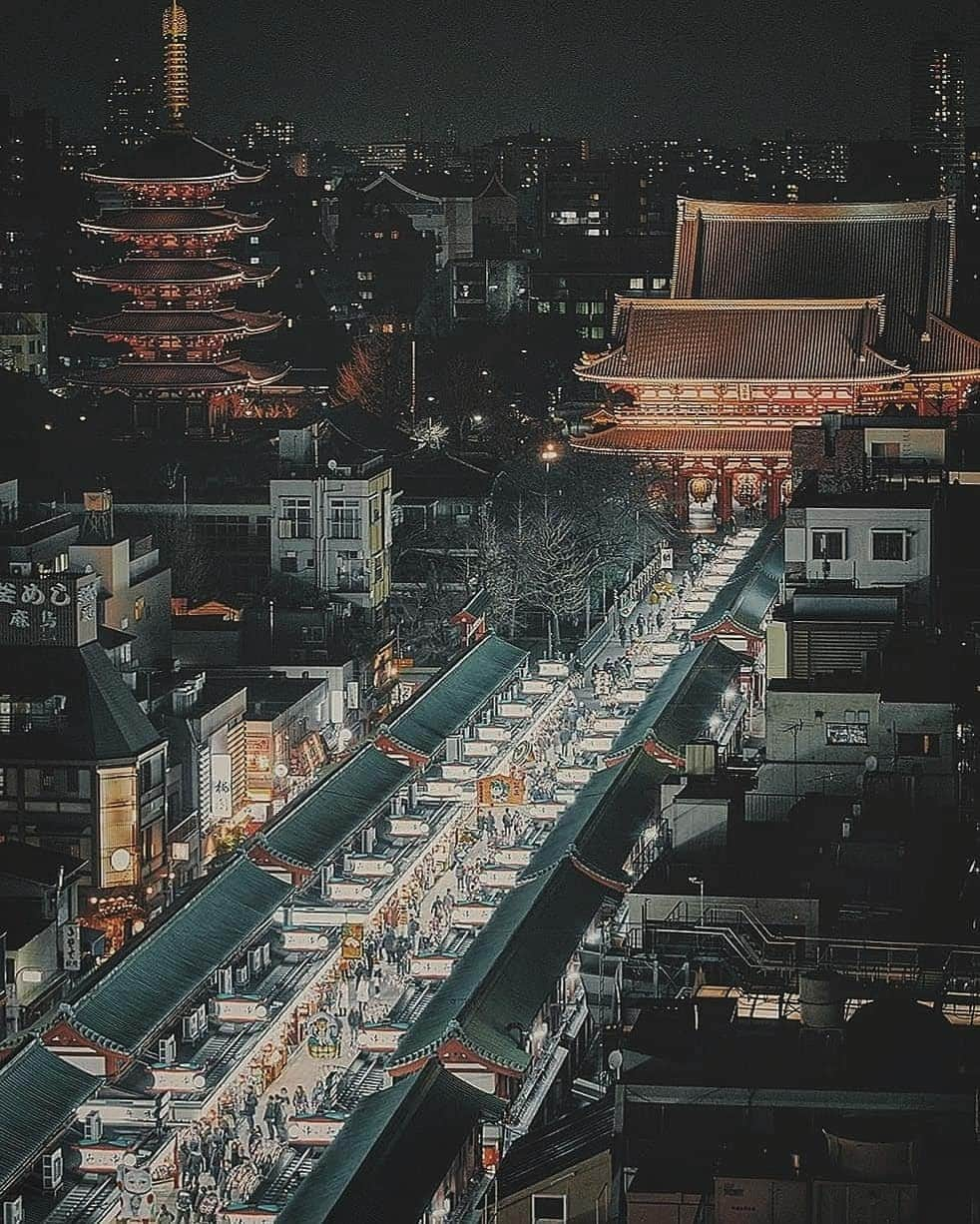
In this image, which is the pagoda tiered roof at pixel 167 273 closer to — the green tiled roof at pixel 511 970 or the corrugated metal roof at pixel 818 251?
the corrugated metal roof at pixel 818 251

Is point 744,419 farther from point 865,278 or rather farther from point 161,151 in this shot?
point 161,151

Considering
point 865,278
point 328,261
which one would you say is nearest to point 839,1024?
point 865,278

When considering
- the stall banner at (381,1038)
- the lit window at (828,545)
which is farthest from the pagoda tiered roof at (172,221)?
the stall banner at (381,1038)

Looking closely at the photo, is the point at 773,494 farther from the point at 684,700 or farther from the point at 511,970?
the point at 511,970

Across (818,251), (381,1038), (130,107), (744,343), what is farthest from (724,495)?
(130,107)

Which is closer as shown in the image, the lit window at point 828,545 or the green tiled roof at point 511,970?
the green tiled roof at point 511,970

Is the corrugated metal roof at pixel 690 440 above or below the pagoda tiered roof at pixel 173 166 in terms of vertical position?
below

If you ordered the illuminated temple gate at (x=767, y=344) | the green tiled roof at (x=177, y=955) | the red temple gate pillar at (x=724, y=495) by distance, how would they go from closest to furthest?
the green tiled roof at (x=177, y=955) < the red temple gate pillar at (x=724, y=495) < the illuminated temple gate at (x=767, y=344)
